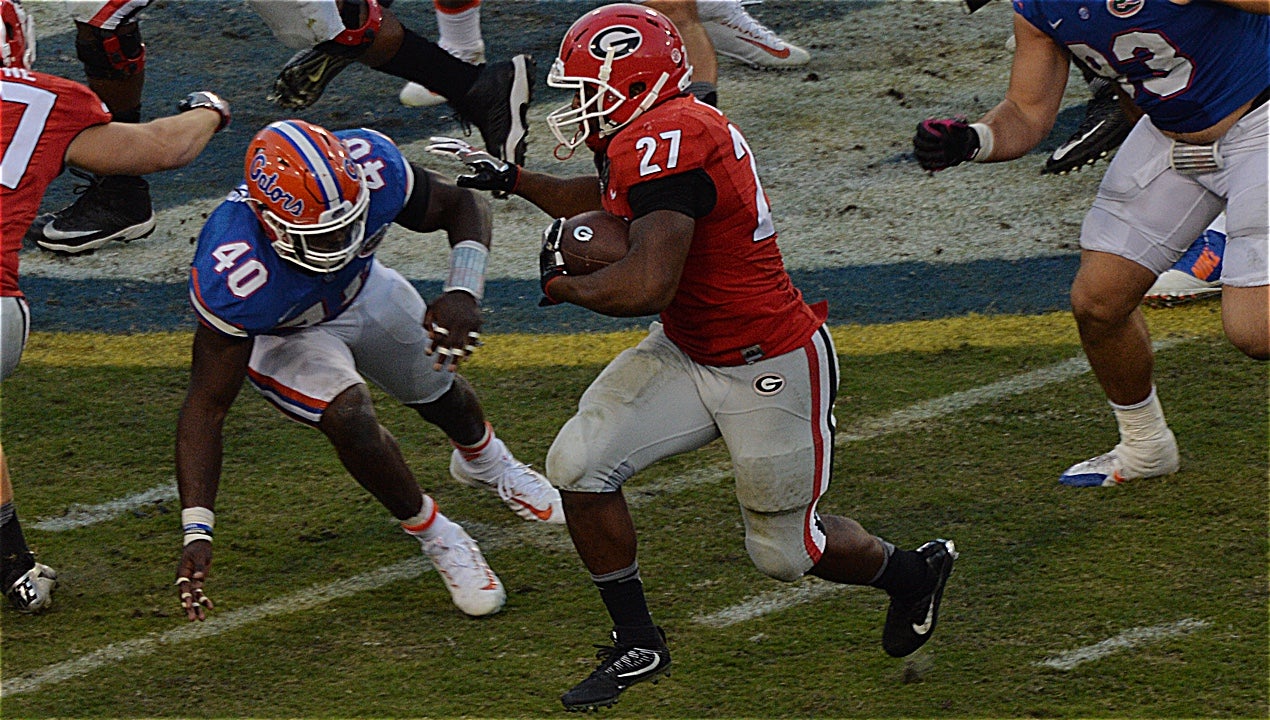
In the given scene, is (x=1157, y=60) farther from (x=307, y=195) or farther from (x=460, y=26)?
(x=460, y=26)

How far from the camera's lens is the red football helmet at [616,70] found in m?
3.23

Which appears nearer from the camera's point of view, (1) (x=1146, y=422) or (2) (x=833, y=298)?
(1) (x=1146, y=422)

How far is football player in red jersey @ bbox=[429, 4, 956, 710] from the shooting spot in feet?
10.5

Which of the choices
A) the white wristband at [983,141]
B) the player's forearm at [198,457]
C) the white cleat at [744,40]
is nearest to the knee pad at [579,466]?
Result: the player's forearm at [198,457]

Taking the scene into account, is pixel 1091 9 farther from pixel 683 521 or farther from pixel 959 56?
pixel 959 56

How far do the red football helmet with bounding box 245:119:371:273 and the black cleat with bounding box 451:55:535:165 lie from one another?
6.05ft

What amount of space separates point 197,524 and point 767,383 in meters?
1.35

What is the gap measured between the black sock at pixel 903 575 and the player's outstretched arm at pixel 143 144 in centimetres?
221

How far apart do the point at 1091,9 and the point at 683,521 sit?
5.69ft

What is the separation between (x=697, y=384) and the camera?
3.35 m

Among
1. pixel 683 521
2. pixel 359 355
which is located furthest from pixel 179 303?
pixel 683 521

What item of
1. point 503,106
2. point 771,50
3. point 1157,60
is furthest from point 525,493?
point 771,50

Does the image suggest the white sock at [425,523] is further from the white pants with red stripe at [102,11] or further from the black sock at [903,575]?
the white pants with red stripe at [102,11]

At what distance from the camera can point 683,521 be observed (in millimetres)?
4156
